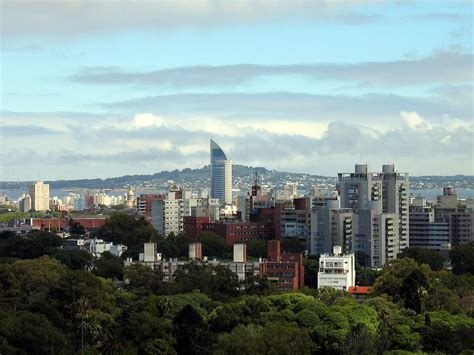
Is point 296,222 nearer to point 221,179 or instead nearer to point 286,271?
point 286,271

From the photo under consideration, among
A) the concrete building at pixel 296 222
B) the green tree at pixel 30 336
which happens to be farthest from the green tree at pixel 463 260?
the green tree at pixel 30 336

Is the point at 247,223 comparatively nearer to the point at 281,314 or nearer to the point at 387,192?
the point at 387,192

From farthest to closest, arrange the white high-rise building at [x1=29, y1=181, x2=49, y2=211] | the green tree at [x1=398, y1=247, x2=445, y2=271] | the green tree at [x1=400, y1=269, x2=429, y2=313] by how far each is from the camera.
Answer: the white high-rise building at [x1=29, y1=181, x2=49, y2=211], the green tree at [x1=398, y1=247, x2=445, y2=271], the green tree at [x1=400, y1=269, x2=429, y2=313]

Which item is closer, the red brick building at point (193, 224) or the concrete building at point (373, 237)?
the concrete building at point (373, 237)

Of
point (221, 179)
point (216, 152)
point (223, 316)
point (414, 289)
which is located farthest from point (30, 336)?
point (216, 152)

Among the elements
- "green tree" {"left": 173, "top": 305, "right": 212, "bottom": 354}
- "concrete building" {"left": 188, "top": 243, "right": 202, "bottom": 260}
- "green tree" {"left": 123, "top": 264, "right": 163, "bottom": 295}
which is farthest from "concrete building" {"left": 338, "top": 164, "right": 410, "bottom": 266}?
"green tree" {"left": 173, "top": 305, "right": 212, "bottom": 354}

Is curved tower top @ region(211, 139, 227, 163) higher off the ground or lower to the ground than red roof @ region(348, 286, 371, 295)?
higher

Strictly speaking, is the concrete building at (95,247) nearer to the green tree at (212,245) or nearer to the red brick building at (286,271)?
the green tree at (212,245)

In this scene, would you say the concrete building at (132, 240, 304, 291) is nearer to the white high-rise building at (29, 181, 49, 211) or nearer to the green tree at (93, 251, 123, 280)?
A: the green tree at (93, 251, 123, 280)
